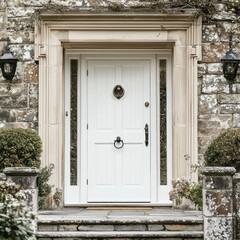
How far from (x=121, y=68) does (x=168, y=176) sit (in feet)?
5.39

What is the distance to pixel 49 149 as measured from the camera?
8883 mm

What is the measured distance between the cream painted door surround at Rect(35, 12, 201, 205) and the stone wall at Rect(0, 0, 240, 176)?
11 centimetres

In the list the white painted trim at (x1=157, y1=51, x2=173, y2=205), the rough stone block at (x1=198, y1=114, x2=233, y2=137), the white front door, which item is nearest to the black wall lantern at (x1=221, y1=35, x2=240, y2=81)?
the rough stone block at (x1=198, y1=114, x2=233, y2=137)

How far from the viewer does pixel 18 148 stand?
8.23 metres

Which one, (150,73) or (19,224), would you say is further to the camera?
(150,73)

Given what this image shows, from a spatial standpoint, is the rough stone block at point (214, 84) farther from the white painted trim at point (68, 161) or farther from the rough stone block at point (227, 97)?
the white painted trim at point (68, 161)

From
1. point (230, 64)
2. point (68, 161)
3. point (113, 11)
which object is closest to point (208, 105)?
point (230, 64)

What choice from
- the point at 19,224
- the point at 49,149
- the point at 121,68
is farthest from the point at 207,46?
the point at 19,224

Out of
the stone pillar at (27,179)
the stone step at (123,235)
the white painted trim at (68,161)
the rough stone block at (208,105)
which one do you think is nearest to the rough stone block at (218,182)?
the stone step at (123,235)

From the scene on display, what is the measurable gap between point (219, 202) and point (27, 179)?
2050 millimetres

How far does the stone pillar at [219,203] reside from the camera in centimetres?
695

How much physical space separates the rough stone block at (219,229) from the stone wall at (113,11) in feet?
6.68

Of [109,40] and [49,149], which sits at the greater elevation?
[109,40]

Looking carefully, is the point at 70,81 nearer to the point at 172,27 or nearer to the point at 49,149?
the point at 49,149
